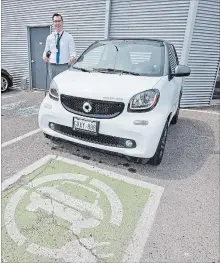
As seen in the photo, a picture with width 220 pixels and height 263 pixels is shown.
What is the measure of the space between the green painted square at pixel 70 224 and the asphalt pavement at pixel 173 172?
4.1 inches

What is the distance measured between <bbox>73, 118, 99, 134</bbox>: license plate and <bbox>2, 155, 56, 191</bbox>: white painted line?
0.73 m

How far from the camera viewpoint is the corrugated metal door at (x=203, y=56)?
6.30 metres

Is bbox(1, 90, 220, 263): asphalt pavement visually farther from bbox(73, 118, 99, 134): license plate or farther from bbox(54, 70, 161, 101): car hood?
bbox(54, 70, 161, 101): car hood

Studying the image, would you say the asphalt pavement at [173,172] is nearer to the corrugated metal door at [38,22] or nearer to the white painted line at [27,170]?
the white painted line at [27,170]

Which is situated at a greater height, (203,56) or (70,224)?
(203,56)

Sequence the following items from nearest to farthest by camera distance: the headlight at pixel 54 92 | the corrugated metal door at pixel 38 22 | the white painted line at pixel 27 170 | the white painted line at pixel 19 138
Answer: the white painted line at pixel 27 170
the headlight at pixel 54 92
the white painted line at pixel 19 138
the corrugated metal door at pixel 38 22

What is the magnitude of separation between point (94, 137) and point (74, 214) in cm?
103

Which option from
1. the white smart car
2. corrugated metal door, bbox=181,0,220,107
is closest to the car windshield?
the white smart car

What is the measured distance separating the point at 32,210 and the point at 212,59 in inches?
259

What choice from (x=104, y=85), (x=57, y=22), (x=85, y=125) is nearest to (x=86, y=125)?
(x=85, y=125)

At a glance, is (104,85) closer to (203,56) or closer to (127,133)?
(127,133)

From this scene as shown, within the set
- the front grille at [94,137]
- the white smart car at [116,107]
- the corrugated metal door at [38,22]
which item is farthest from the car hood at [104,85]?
the corrugated metal door at [38,22]

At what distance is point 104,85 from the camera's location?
9.77 ft

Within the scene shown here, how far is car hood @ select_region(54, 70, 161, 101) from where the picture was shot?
284cm
